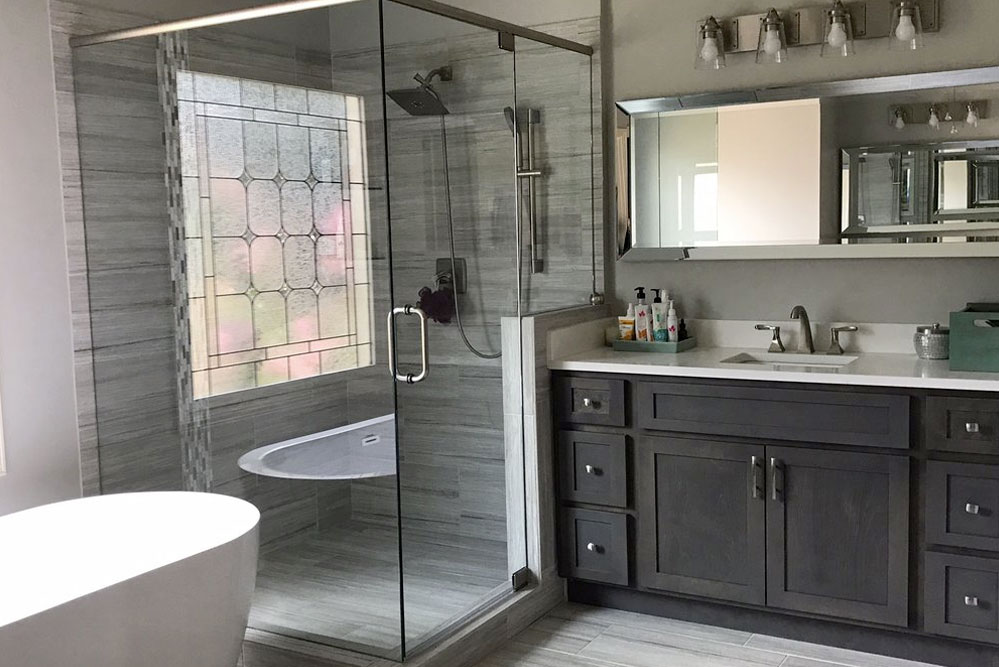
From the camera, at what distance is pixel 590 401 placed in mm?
3523

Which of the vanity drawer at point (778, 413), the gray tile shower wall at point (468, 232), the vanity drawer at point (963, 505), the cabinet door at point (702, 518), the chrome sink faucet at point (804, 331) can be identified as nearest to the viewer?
the gray tile shower wall at point (468, 232)

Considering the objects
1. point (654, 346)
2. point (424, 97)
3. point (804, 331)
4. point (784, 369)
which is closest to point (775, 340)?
point (804, 331)

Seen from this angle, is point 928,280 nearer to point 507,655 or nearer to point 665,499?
point 665,499

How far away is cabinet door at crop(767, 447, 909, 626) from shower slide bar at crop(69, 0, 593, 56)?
1576 millimetres

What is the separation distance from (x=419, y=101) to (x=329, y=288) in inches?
22.5

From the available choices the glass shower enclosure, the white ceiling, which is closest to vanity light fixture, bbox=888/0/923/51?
the glass shower enclosure

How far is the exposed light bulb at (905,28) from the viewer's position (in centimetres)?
331

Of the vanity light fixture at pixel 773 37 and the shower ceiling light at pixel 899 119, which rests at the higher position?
the vanity light fixture at pixel 773 37

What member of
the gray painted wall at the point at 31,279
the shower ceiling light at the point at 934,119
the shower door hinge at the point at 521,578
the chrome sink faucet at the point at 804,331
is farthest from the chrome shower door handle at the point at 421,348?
the shower ceiling light at the point at 934,119

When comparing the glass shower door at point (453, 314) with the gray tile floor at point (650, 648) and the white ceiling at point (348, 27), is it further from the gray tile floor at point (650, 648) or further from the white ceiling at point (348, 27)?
the gray tile floor at point (650, 648)

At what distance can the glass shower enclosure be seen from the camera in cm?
282

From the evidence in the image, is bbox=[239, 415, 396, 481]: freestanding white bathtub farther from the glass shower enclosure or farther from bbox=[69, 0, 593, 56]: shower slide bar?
bbox=[69, 0, 593, 56]: shower slide bar

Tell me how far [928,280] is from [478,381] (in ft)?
5.13

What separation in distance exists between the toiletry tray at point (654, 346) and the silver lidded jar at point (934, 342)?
31.2 inches
